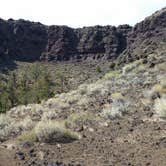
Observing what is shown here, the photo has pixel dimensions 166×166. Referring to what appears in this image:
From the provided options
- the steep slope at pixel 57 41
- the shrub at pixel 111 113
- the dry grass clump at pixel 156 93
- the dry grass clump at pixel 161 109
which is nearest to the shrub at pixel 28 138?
the shrub at pixel 111 113

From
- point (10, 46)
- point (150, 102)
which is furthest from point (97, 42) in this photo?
point (150, 102)

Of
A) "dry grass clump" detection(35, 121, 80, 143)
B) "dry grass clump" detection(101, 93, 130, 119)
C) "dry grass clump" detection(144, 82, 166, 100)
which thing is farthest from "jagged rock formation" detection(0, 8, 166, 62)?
"dry grass clump" detection(35, 121, 80, 143)

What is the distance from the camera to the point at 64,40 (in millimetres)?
139875

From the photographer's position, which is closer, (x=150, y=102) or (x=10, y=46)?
(x=150, y=102)

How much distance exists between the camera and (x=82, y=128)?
16.3 metres

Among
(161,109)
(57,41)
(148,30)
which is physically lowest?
(161,109)

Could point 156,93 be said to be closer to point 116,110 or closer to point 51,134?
point 116,110

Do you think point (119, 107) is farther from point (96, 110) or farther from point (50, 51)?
point (50, 51)

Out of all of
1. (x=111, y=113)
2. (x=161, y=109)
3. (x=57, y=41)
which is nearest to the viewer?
(x=161, y=109)

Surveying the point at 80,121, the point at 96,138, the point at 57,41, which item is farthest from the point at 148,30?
the point at 96,138

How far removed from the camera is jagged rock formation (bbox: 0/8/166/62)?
131250 millimetres

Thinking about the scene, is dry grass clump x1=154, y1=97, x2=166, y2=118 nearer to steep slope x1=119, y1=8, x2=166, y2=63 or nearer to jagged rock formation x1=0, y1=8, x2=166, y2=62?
steep slope x1=119, y1=8, x2=166, y2=63

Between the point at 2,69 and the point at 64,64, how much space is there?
20138 millimetres

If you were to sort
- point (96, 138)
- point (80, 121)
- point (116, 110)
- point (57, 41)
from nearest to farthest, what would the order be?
point (96, 138) < point (80, 121) < point (116, 110) < point (57, 41)
